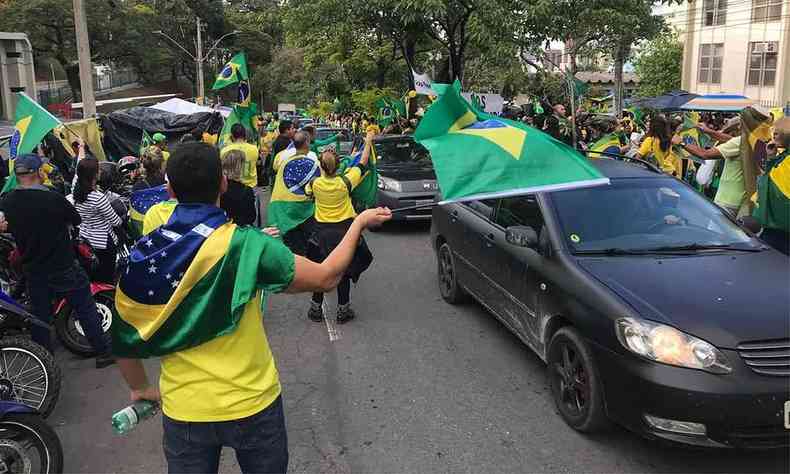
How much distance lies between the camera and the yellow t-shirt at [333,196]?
641 centimetres

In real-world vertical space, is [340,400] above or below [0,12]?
below

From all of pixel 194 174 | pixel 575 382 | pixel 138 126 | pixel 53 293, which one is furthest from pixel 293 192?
pixel 138 126

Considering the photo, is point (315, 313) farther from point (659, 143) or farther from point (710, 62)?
point (710, 62)

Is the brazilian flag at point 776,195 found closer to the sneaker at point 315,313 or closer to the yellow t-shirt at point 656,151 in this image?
the yellow t-shirt at point 656,151

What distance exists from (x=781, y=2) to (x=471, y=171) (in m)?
35.9

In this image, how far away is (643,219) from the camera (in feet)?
15.7

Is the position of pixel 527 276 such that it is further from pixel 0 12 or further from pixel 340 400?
pixel 0 12

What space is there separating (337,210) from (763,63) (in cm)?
3391

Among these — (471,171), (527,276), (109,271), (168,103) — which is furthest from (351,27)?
(471,171)

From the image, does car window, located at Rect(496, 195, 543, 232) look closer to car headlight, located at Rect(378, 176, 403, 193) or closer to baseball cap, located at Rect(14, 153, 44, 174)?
baseball cap, located at Rect(14, 153, 44, 174)

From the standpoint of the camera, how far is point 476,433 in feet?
13.9

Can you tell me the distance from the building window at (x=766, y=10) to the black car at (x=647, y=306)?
109 ft

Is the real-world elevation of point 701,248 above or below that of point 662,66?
below

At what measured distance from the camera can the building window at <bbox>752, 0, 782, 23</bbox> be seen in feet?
105
